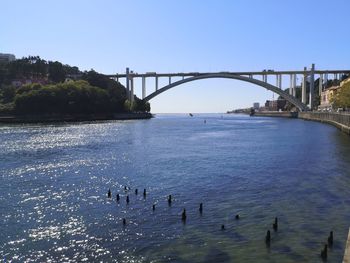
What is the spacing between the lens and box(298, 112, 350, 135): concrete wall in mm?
57344

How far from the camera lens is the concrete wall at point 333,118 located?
5734 cm

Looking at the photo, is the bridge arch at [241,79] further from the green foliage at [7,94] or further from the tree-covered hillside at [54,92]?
the green foliage at [7,94]

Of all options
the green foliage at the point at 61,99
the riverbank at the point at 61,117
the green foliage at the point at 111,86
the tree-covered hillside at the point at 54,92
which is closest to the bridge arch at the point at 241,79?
the green foliage at the point at 111,86

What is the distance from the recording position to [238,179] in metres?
23.1

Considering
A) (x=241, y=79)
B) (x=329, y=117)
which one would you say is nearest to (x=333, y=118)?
(x=329, y=117)

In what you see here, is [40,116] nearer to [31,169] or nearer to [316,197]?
[31,169]

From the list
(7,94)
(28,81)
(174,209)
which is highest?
(28,81)

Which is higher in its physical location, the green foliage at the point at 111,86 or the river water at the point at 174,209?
the green foliage at the point at 111,86

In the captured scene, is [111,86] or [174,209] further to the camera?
[111,86]

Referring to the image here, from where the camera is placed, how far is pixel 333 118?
78000 mm

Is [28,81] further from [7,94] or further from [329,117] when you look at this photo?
[329,117]

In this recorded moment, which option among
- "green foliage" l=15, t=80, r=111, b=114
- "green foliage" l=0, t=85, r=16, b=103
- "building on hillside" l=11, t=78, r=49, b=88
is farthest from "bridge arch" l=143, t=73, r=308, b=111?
"green foliage" l=0, t=85, r=16, b=103

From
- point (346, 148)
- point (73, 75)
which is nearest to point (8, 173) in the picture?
point (346, 148)

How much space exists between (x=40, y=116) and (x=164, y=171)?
7670 cm
